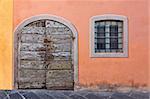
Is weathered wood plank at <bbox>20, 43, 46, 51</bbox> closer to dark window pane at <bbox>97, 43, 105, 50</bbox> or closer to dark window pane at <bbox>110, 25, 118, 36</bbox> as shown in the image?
dark window pane at <bbox>97, 43, 105, 50</bbox>

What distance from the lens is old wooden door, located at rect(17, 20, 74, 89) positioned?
380 inches

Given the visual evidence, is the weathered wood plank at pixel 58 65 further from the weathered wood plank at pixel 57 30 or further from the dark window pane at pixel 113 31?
the dark window pane at pixel 113 31

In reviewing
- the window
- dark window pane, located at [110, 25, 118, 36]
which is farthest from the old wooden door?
dark window pane, located at [110, 25, 118, 36]

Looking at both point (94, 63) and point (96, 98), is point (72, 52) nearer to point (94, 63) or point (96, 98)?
point (94, 63)

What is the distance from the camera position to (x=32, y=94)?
29.6 ft

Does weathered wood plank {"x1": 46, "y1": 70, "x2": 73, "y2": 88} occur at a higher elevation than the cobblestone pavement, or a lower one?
higher

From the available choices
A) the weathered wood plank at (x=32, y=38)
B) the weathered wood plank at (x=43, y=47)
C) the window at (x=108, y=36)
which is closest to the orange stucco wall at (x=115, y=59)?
the window at (x=108, y=36)

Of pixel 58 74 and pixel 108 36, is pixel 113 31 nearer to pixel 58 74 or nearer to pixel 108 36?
pixel 108 36

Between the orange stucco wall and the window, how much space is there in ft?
0.53

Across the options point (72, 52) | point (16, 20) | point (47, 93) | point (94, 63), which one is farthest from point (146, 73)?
point (16, 20)

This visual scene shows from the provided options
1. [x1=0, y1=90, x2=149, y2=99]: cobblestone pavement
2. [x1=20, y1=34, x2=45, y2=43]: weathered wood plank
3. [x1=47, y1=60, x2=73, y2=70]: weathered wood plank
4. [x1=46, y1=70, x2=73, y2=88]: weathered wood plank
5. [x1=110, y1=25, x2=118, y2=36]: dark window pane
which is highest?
[x1=110, y1=25, x2=118, y2=36]: dark window pane

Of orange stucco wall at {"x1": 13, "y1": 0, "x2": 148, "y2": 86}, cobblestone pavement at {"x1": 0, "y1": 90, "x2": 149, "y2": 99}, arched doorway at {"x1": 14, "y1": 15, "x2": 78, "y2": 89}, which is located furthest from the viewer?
arched doorway at {"x1": 14, "y1": 15, "x2": 78, "y2": 89}

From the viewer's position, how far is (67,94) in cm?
914

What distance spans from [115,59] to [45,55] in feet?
7.34
